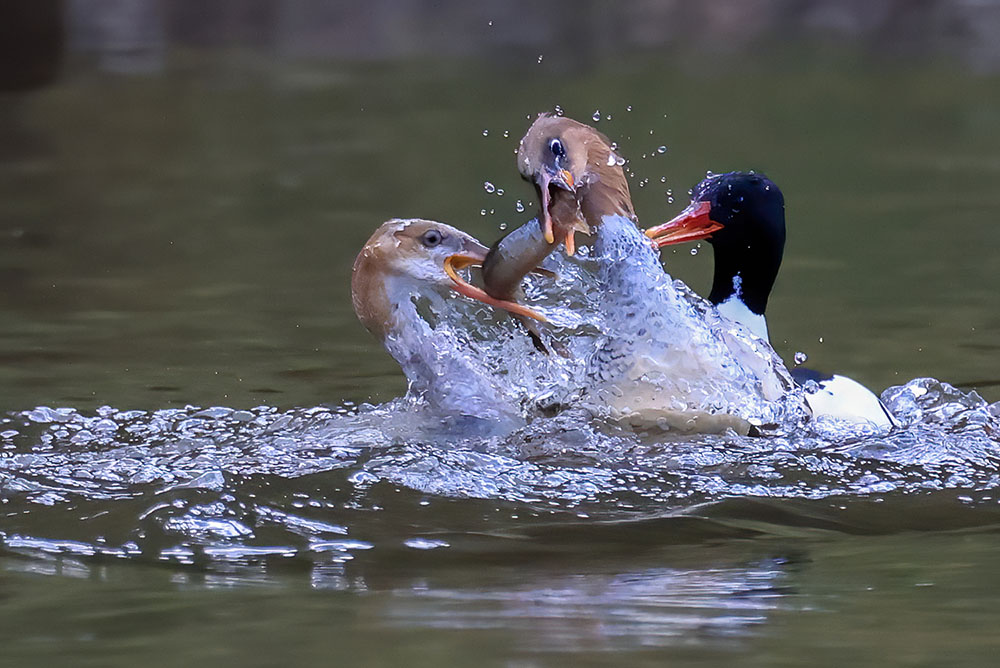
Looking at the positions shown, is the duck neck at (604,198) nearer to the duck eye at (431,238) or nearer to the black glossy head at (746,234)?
the duck eye at (431,238)

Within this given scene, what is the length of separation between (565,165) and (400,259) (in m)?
0.59

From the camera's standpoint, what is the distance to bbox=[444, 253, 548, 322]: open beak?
5.45m

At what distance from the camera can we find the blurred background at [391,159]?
7.54m

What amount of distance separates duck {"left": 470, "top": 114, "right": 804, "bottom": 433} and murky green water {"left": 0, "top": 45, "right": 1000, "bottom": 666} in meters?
0.56

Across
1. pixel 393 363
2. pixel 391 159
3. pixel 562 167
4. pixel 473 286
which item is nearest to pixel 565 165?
pixel 562 167

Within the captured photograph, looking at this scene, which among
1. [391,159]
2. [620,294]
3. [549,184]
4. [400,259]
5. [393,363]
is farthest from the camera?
[391,159]

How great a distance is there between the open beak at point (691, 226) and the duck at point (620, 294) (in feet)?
2.74

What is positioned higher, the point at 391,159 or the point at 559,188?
the point at 391,159

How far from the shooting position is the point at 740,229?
6.38 m

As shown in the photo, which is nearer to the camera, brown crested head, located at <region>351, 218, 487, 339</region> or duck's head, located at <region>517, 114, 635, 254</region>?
duck's head, located at <region>517, 114, 635, 254</region>

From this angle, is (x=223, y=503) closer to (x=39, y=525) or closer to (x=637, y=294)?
(x=39, y=525)

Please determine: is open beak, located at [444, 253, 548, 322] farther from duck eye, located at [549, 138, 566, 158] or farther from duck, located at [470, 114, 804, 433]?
duck eye, located at [549, 138, 566, 158]

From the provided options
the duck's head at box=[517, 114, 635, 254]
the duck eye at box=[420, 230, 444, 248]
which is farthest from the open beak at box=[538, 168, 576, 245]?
the duck eye at box=[420, 230, 444, 248]

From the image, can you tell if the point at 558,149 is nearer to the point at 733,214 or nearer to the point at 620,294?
the point at 620,294
